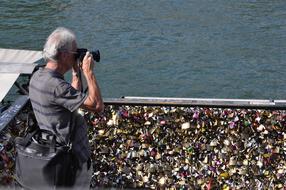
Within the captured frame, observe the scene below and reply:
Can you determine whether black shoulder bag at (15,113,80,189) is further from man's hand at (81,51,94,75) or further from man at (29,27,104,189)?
man's hand at (81,51,94,75)

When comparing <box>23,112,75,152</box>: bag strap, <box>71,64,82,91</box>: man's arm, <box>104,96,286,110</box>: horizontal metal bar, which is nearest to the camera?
<box>23,112,75,152</box>: bag strap

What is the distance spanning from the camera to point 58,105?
3031mm

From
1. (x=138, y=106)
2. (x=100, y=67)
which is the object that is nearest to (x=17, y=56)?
(x=138, y=106)

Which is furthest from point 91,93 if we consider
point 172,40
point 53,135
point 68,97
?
point 172,40

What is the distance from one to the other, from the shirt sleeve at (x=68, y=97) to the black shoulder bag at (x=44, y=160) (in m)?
0.17

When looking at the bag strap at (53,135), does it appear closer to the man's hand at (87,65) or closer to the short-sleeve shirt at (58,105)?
the short-sleeve shirt at (58,105)

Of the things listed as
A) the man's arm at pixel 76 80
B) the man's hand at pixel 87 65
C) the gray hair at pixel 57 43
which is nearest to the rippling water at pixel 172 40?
the man's arm at pixel 76 80

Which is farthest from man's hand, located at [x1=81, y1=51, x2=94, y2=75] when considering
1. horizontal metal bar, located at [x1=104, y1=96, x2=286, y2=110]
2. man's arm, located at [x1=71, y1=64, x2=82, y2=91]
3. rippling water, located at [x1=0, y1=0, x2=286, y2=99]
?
rippling water, located at [x1=0, y1=0, x2=286, y2=99]

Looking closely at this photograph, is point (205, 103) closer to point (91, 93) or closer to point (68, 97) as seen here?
point (91, 93)

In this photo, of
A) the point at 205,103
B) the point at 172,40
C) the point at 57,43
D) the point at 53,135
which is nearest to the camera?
the point at 57,43

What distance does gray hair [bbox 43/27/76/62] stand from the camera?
117 inches

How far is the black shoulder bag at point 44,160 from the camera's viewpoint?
3076mm

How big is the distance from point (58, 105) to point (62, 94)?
0.22ft

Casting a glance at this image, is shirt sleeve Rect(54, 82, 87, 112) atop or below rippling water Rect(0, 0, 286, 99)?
atop
